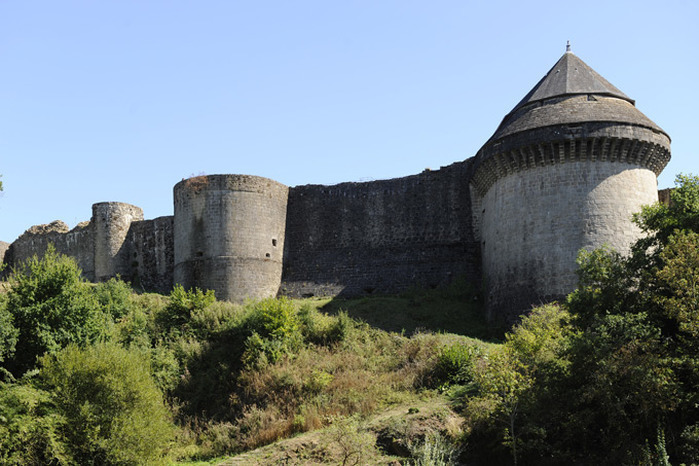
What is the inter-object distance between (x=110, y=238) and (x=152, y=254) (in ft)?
6.85

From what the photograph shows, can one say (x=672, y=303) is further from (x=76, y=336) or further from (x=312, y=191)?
(x=312, y=191)

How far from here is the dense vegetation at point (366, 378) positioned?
51.5 ft

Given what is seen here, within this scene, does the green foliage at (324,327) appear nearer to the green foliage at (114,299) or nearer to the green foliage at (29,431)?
the green foliage at (114,299)

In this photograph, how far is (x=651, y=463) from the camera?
48.8 feet

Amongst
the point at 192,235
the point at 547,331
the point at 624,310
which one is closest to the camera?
the point at 624,310

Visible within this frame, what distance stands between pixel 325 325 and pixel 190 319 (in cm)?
458

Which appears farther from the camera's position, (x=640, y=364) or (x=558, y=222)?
(x=558, y=222)

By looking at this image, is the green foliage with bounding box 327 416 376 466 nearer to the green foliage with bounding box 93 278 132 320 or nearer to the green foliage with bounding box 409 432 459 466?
the green foliage with bounding box 409 432 459 466

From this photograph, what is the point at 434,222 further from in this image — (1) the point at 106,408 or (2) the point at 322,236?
(1) the point at 106,408

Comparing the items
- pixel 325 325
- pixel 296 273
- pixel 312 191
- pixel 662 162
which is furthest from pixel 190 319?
pixel 662 162

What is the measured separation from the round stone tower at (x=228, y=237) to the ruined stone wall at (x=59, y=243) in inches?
251

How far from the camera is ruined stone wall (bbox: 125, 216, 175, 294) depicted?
33.4m

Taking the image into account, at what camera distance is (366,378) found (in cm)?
2078

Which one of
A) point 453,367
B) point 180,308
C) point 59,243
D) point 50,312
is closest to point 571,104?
point 453,367
